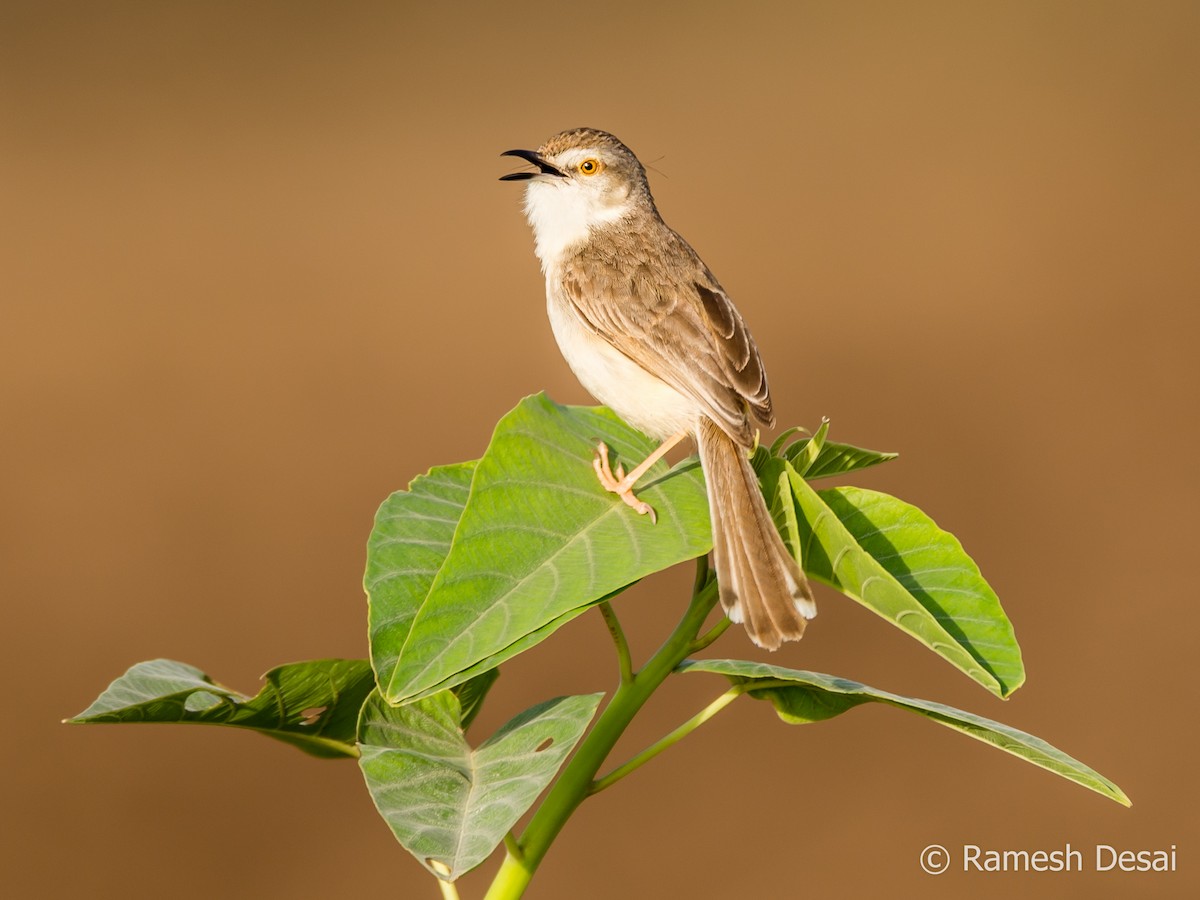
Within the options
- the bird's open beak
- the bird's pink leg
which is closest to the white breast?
the bird's open beak

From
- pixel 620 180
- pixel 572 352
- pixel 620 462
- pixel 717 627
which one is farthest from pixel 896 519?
pixel 620 180

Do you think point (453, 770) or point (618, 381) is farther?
point (618, 381)

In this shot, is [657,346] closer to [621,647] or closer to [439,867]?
[621,647]

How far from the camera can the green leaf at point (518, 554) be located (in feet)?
4.11

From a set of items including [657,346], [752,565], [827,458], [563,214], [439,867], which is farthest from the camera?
[563,214]

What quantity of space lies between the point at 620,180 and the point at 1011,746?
221cm

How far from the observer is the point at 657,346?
2525 mm

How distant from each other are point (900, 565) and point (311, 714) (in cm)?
80

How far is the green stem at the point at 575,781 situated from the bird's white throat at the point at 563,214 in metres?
1.80

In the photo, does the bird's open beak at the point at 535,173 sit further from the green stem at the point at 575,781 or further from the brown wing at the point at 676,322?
the green stem at the point at 575,781

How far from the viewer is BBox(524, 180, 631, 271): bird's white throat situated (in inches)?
118

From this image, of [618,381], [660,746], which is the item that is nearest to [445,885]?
[660,746]

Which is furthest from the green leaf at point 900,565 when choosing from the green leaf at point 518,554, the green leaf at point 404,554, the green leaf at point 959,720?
the green leaf at point 404,554

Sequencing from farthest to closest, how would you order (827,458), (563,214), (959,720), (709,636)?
(563,214) < (827,458) < (709,636) < (959,720)
